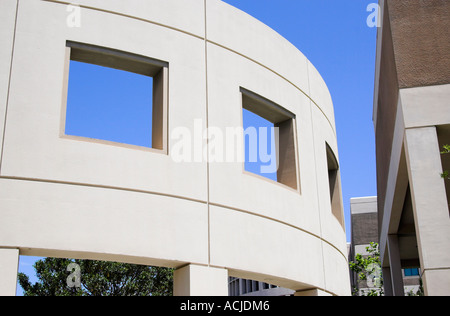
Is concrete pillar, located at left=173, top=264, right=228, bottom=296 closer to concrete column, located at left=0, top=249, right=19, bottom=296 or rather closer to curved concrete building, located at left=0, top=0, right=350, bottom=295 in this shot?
curved concrete building, located at left=0, top=0, right=350, bottom=295

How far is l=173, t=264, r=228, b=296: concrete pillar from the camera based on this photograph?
33.7 ft

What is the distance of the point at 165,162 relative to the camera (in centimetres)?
1076

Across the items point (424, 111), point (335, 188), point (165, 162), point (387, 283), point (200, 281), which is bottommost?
point (200, 281)

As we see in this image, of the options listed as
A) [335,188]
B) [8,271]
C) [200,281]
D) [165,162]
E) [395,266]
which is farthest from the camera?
[395,266]

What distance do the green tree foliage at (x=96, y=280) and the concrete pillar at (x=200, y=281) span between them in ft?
67.6

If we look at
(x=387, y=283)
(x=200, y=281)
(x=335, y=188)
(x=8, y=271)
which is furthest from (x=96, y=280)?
(x=8, y=271)

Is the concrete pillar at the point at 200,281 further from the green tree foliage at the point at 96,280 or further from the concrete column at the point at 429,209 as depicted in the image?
the green tree foliage at the point at 96,280

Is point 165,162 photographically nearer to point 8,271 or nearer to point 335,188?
point 8,271

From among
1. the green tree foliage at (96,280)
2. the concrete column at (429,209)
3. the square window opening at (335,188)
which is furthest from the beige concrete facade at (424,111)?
A: the green tree foliage at (96,280)

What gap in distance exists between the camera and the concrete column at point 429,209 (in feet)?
39.9

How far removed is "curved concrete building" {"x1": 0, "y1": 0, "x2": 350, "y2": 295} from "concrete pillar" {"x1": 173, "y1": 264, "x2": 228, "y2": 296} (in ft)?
0.08

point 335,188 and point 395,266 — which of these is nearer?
point 335,188

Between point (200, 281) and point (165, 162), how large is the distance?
7.60 feet

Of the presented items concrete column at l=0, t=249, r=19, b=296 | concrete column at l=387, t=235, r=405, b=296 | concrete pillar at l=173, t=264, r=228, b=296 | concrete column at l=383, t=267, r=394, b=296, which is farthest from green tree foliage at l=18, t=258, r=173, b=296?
concrete column at l=0, t=249, r=19, b=296
